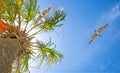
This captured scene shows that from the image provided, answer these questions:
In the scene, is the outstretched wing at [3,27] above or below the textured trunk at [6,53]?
above

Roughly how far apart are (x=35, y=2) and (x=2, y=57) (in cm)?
566

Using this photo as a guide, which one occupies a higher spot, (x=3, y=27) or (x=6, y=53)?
(x=3, y=27)

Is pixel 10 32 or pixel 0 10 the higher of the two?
pixel 0 10

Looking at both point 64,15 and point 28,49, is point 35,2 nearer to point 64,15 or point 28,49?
point 64,15

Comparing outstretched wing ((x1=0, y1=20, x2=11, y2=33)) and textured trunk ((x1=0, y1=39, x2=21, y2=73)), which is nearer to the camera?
textured trunk ((x1=0, y1=39, x2=21, y2=73))

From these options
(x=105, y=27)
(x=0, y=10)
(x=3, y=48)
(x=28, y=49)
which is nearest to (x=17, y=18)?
(x=0, y=10)

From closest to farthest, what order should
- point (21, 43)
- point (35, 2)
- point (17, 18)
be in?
point (21, 43)
point (17, 18)
point (35, 2)

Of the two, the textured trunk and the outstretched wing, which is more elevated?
the outstretched wing

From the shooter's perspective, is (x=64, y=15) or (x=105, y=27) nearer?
(x=64, y=15)

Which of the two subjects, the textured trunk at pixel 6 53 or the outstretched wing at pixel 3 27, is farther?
the outstretched wing at pixel 3 27

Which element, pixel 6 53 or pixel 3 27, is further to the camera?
pixel 3 27

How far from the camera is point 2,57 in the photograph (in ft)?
29.1

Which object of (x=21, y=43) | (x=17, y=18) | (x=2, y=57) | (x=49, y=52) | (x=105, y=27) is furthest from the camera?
(x=105, y=27)

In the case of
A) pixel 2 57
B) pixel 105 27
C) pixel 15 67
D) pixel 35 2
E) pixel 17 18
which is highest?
pixel 105 27
